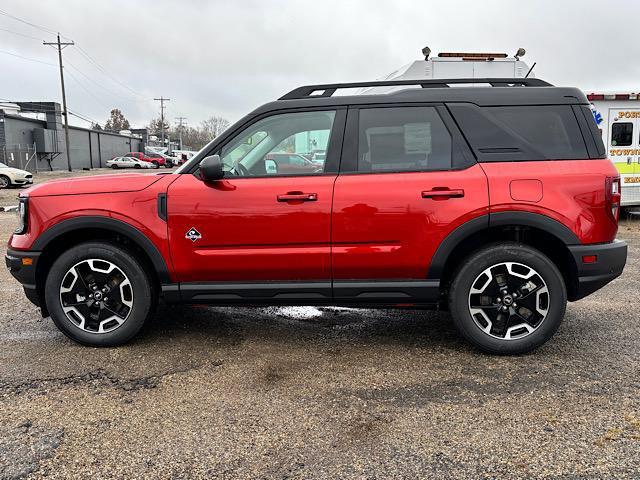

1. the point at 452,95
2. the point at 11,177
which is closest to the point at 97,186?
the point at 452,95

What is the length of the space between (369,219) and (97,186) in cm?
205

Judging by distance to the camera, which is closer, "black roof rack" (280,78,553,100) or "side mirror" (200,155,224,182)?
"side mirror" (200,155,224,182)

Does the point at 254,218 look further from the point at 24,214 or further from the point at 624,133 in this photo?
the point at 624,133

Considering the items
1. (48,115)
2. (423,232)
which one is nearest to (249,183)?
(423,232)

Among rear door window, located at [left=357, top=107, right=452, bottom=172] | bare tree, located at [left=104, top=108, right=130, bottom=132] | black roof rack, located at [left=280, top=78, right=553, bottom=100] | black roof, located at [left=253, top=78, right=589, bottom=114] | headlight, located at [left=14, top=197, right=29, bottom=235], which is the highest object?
bare tree, located at [left=104, top=108, right=130, bottom=132]

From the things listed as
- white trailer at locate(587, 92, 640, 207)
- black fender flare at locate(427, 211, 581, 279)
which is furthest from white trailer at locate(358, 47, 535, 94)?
black fender flare at locate(427, 211, 581, 279)

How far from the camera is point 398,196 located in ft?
12.2

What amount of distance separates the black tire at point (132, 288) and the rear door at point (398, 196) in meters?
1.45

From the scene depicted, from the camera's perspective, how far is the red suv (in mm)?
3734

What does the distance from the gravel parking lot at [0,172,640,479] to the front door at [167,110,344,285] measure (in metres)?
0.66

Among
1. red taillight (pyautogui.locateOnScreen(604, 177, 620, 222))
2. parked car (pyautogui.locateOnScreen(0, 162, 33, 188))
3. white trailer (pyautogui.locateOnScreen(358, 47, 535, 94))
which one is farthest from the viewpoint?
parked car (pyautogui.locateOnScreen(0, 162, 33, 188))

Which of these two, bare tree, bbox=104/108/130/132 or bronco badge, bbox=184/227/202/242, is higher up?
bare tree, bbox=104/108/130/132

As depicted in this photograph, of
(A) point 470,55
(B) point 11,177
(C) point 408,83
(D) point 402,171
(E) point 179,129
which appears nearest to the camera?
(D) point 402,171

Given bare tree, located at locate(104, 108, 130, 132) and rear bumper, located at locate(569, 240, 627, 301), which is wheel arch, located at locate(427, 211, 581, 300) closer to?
rear bumper, located at locate(569, 240, 627, 301)
